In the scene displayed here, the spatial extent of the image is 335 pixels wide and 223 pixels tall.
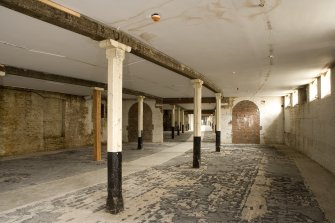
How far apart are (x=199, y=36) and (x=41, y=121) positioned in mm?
11678

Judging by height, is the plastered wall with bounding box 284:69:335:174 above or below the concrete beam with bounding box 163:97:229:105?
below

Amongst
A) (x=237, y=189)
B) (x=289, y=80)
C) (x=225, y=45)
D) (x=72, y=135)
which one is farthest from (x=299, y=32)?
(x=72, y=135)

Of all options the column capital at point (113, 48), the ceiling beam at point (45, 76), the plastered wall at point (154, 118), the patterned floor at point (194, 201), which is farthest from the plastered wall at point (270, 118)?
the column capital at point (113, 48)

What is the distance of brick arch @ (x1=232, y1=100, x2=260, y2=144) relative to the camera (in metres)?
19.7

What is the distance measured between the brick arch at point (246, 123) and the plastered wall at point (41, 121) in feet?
31.9

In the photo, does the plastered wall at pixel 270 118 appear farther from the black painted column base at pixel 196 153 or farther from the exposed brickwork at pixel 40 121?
the exposed brickwork at pixel 40 121

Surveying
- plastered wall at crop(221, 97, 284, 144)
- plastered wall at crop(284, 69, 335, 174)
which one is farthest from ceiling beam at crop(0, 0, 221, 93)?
plastered wall at crop(221, 97, 284, 144)

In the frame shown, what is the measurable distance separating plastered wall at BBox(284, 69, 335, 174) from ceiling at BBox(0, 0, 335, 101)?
4.71 ft

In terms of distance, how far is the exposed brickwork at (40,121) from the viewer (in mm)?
13148

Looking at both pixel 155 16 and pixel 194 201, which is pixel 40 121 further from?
pixel 155 16

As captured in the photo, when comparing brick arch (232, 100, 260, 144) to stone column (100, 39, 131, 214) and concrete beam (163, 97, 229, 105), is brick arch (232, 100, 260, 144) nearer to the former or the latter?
concrete beam (163, 97, 229, 105)

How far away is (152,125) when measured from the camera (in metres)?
20.8

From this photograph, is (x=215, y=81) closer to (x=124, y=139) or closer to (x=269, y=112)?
(x=269, y=112)

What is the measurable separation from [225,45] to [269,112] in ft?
46.4
